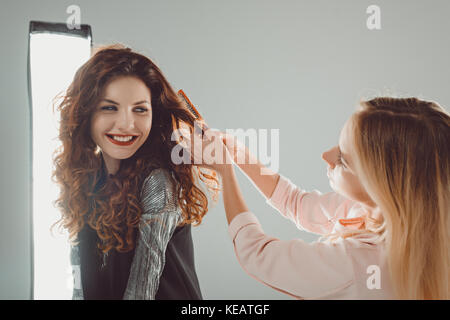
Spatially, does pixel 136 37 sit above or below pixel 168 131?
above

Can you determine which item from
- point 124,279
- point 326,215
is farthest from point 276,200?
point 124,279

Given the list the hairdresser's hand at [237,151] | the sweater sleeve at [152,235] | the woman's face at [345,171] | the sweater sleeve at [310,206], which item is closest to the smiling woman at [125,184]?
the sweater sleeve at [152,235]

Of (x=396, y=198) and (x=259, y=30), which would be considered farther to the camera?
(x=259, y=30)

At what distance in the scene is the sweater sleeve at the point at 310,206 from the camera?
3.45 feet

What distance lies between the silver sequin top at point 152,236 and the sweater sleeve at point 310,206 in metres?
0.32

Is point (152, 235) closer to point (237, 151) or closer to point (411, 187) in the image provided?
point (237, 151)

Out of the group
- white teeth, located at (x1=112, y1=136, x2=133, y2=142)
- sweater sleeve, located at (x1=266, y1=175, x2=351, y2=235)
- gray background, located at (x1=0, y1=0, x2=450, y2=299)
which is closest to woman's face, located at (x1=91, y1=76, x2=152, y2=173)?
white teeth, located at (x1=112, y1=136, x2=133, y2=142)

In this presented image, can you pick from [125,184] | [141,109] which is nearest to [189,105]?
[141,109]

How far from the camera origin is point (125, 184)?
948mm

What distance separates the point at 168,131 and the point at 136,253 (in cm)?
32

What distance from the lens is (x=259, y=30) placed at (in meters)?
1.81

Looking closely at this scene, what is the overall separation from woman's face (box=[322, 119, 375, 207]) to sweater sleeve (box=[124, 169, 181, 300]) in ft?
1.26

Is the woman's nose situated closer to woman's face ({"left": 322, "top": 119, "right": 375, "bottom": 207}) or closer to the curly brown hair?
the curly brown hair

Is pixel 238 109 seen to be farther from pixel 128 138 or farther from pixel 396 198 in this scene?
pixel 396 198
